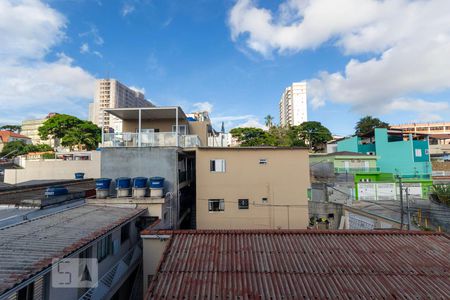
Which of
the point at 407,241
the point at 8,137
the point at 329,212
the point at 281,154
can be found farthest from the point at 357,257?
the point at 8,137

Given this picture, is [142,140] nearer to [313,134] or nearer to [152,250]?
[152,250]

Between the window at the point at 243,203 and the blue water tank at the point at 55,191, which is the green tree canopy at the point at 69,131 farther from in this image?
the window at the point at 243,203

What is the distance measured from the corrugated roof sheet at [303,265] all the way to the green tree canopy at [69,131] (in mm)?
49019

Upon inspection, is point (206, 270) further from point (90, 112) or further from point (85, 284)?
point (90, 112)

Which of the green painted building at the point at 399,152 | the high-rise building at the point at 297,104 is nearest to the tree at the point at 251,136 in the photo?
the green painted building at the point at 399,152

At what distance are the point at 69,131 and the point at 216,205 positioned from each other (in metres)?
44.0

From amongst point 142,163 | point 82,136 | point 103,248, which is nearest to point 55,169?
point 82,136

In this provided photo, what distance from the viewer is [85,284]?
7801mm

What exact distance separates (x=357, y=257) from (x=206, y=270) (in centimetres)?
428

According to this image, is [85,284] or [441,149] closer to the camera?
[85,284]

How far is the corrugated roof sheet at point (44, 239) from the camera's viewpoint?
504 cm

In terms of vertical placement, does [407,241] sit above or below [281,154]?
below

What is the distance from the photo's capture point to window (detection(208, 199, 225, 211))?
17500 millimetres

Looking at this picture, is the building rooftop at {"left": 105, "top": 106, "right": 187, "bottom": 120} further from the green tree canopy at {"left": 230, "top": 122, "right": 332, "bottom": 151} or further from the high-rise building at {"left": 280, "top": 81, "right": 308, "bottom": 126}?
the high-rise building at {"left": 280, "top": 81, "right": 308, "bottom": 126}
